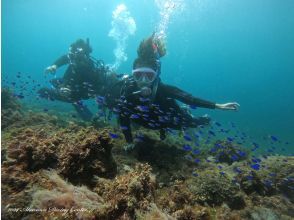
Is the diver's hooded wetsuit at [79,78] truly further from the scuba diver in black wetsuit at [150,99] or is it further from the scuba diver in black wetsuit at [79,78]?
the scuba diver in black wetsuit at [150,99]

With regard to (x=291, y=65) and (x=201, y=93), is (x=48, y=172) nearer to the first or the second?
(x=201, y=93)

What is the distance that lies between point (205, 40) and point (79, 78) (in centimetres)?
12712

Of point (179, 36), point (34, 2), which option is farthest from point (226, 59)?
point (34, 2)

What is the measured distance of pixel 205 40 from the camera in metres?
132

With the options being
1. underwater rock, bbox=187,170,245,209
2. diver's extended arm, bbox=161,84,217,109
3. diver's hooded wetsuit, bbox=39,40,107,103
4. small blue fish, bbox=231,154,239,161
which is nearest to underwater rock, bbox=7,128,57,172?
underwater rock, bbox=187,170,245,209

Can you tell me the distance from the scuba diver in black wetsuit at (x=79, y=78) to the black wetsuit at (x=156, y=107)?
4812mm

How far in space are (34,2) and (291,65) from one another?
416 feet

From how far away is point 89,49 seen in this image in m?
15.1

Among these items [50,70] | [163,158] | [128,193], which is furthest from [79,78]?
[128,193]

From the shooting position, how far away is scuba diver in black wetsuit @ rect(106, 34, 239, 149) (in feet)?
27.1

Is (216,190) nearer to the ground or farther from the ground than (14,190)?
farther from the ground

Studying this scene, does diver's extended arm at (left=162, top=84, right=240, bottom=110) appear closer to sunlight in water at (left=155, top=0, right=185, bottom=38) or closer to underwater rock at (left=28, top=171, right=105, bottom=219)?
sunlight in water at (left=155, top=0, right=185, bottom=38)

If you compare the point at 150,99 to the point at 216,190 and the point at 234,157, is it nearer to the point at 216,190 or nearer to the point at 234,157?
the point at 216,190

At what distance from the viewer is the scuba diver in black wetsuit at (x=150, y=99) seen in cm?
825
